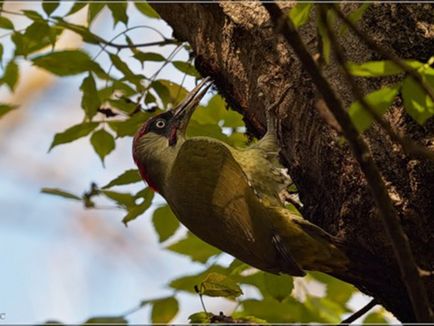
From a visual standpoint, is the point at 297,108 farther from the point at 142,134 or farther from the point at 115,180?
the point at 142,134

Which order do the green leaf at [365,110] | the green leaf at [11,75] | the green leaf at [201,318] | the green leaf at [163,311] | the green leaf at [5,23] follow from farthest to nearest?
the green leaf at [11,75] → the green leaf at [5,23] → the green leaf at [163,311] → the green leaf at [201,318] → the green leaf at [365,110]

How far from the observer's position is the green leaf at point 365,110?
1818 mm

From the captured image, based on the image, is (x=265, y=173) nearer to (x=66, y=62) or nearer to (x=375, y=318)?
(x=375, y=318)

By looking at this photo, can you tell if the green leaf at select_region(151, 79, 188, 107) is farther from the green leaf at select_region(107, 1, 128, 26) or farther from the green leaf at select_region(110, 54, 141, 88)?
the green leaf at select_region(107, 1, 128, 26)

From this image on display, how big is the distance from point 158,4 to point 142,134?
821 mm

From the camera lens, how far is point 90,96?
12.3ft

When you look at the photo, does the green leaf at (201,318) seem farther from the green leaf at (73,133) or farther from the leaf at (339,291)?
the leaf at (339,291)

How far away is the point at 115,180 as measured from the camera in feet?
12.0

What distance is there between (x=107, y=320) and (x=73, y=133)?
1037 millimetres

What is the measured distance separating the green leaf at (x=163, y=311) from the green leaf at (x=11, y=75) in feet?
4.53

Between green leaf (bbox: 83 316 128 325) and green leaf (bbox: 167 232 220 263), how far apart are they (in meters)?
0.79

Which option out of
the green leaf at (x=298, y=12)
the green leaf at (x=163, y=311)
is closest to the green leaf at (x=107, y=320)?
the green leaf at (x=163, y=311)

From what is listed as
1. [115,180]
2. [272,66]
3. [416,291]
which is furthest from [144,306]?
[416,291]

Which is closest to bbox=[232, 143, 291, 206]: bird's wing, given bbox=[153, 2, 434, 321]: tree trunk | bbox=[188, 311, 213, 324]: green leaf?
bbox=[153, 2, 434, 321]: tree trunk
